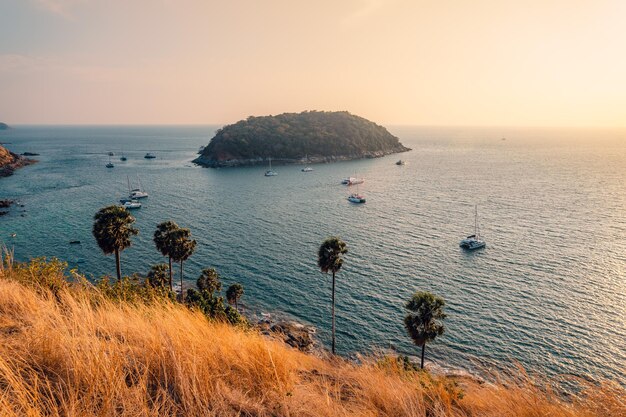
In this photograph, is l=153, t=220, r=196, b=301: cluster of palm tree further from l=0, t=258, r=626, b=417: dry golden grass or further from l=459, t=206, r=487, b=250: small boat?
l=459, t=206, r=487, b=250: small boat

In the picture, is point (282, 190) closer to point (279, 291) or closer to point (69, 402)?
point (279, 291)

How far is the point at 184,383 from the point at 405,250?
58174mm

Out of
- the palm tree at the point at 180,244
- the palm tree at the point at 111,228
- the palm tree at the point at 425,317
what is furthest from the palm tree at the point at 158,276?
the palm tree at the point at 425,317

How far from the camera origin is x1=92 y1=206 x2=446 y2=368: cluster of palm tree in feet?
97.3

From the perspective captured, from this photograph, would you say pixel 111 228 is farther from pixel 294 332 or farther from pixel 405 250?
pixel 405 250

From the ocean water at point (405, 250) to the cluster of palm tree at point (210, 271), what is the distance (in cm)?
531

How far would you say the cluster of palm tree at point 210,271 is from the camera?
97.3 ft

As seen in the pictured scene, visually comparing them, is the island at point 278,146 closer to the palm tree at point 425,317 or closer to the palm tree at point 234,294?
the palm tree at point 234,294

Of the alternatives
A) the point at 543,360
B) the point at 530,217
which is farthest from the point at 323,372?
the point at 530,217

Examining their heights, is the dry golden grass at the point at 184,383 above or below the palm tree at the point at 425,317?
above

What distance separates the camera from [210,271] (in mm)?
43750

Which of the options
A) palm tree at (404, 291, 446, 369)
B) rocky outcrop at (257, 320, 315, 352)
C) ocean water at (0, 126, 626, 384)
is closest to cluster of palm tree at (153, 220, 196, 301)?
ocean water at (0, 126, 626, 384)

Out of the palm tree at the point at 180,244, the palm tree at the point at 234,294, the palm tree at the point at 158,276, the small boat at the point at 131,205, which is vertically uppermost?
the palm tree at the point at 180,244

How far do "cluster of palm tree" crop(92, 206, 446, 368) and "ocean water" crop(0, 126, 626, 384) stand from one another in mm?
5314
